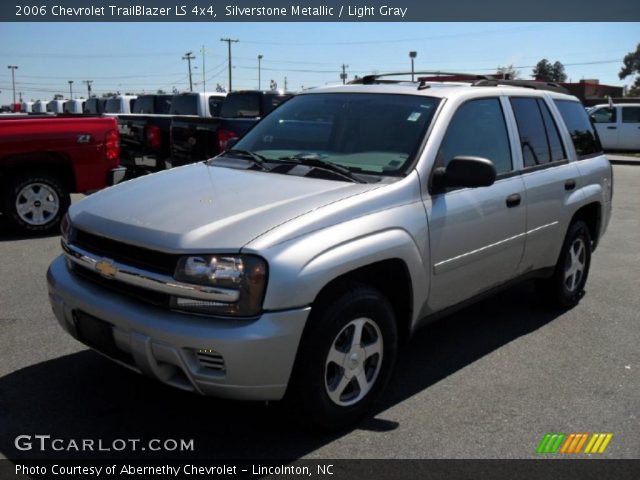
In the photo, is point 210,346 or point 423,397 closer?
point 210,346

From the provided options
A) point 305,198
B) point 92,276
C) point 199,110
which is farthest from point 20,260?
point 199,110

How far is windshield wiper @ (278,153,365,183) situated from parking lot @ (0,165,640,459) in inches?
51.2

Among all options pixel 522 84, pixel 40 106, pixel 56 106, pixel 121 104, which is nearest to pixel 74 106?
pixel 56 106

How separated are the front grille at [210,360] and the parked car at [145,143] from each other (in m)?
7.56

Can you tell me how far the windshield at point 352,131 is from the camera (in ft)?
13.1

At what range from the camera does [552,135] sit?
5.21m

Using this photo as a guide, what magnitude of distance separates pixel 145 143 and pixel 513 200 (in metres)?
7.45

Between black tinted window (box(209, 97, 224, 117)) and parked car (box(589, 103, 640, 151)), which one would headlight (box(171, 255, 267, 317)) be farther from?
parked car (box(589, 103, 640, 151))

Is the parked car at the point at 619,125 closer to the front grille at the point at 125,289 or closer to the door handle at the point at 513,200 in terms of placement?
the door handle at the point at 513,200

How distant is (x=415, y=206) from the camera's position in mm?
3707

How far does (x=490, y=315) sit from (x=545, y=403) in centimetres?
166

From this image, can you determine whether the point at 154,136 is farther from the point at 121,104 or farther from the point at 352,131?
the point at 121,104

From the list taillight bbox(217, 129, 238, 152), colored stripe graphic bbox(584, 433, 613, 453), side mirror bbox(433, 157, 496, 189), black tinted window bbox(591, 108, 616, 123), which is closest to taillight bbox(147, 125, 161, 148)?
taillight bbox(217, 129, 238, 152)

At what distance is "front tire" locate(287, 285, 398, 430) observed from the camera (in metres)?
3.14
